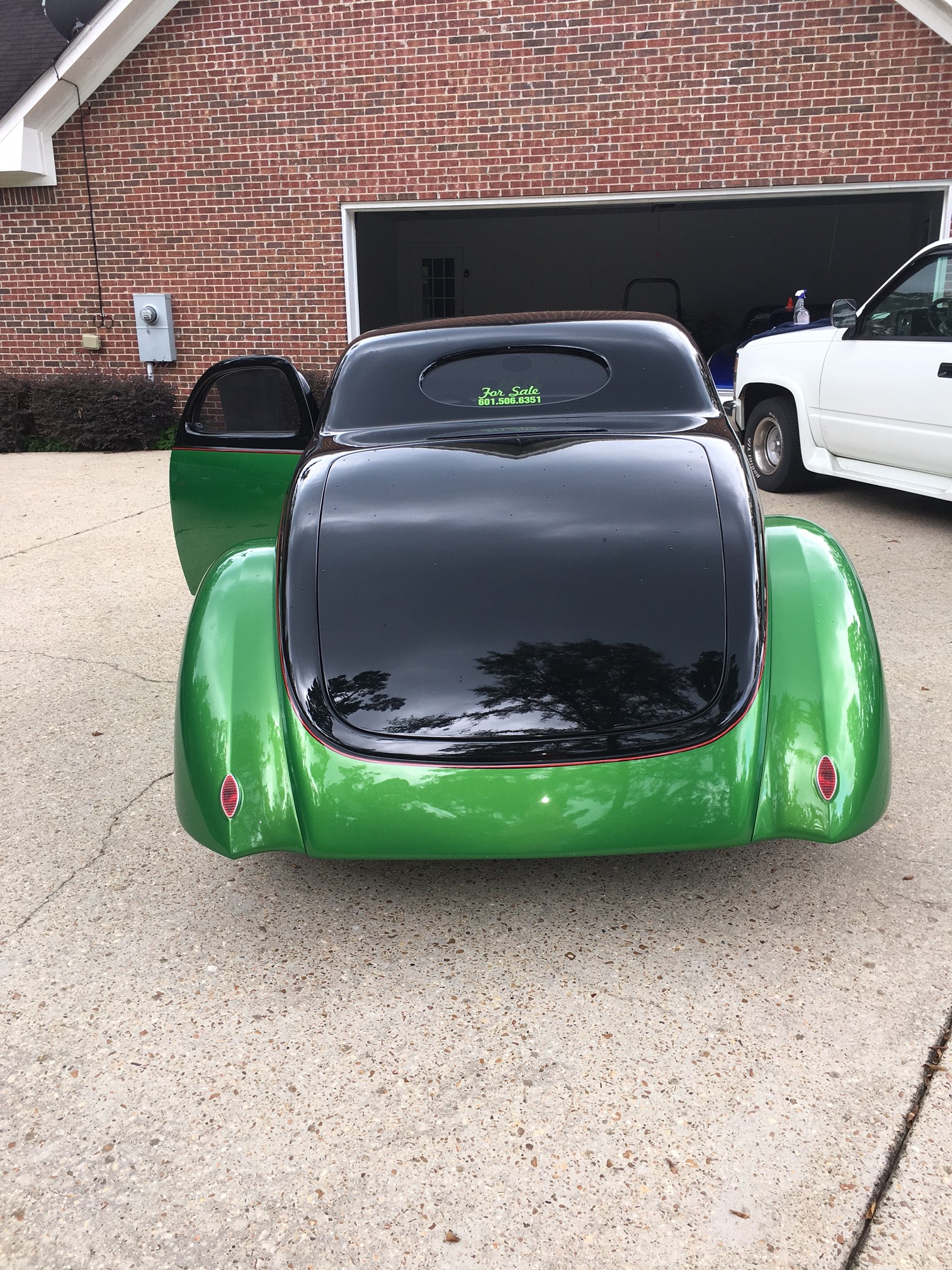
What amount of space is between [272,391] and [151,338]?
467 centimetres

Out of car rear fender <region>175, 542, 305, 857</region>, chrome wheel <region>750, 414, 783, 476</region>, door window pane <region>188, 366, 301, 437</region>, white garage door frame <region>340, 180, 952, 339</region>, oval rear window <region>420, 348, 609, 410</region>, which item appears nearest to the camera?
car rear fender <region>175, 542, 305, 857</region>

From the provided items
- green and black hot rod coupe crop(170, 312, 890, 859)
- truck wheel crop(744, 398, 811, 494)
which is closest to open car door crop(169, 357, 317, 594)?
green and black hot rod coupe crop(170, 312, 890, 859)

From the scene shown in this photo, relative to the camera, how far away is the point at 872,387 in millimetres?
7074

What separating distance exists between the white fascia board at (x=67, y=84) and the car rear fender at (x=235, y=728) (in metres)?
10.6

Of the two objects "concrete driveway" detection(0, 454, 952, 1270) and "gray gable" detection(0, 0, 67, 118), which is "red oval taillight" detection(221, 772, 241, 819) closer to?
"concrete driveway" detection(0, 454, 952, 1270)

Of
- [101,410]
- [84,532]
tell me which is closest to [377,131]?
[101,410]

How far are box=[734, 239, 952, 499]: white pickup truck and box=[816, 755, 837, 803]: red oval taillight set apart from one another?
4.69 m

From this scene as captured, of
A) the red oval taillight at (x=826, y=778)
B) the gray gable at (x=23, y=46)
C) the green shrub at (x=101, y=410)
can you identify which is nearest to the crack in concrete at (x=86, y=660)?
the red oval taillight at (x=826, y=778)

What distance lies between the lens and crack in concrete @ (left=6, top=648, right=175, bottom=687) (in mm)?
4711

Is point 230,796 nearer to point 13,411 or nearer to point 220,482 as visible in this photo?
point 220,482

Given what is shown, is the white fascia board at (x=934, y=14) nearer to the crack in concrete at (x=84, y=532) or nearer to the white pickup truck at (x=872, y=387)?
the white pickup truck at (x=872, y=387)

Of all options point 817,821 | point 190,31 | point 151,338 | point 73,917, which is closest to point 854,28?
point 190,31

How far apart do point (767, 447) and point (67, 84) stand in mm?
8591

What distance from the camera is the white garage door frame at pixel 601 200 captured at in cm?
1049
